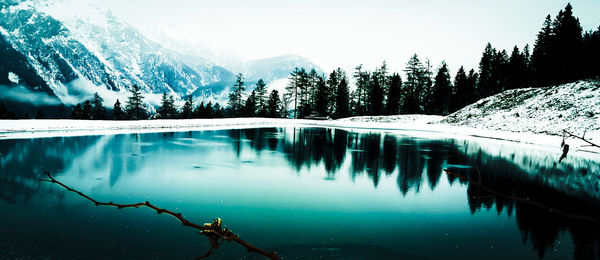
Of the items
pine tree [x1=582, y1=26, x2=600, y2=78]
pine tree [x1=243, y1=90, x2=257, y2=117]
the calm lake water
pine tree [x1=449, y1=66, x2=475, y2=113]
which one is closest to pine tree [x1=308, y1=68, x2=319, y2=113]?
pine tree [x1=243, y1=90, x2=257, y2=117]

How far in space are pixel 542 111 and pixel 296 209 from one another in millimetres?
42631

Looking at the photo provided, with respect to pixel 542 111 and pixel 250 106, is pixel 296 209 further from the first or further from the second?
pixel 250 106

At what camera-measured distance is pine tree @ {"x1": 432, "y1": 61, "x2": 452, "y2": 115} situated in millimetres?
72938

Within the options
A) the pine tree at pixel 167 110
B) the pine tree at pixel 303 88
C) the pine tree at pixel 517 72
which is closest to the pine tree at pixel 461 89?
the pine tree at pixel 517 72

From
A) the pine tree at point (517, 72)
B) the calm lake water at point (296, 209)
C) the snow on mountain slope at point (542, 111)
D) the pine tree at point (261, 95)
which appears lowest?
the calm lake water at point (296, 209)

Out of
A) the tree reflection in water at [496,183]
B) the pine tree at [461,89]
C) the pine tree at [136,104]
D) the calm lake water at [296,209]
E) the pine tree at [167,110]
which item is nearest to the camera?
the calm lake water at [296,209]

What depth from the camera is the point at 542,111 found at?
3881cm

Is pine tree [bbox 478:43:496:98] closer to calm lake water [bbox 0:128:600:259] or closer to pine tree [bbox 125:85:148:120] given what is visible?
calm lake water [bbox 0:128:600:259]

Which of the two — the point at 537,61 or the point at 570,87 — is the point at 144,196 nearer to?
the point at 570,87

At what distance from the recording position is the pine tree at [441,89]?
72938 mm

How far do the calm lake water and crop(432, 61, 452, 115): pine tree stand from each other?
203ft

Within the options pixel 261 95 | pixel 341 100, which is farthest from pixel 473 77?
pixel 261 95

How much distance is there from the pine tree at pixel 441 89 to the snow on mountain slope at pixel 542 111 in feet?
60.1

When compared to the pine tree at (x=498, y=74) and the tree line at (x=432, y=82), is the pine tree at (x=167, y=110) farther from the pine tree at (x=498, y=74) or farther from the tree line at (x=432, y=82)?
the pine tree at (x=498, y=74)
